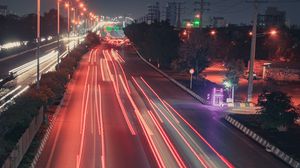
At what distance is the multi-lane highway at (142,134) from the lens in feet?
90.9

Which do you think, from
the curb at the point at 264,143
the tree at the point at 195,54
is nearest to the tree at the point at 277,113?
the curb at the point at 264,143

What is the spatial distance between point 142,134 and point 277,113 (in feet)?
33.1

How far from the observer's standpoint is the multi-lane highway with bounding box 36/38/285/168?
27719mm

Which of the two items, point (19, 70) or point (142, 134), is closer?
point (142, 134)

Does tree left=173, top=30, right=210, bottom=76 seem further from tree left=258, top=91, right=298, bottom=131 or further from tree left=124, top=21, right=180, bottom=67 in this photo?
tree left=258, top=91, right=298, bottom=131

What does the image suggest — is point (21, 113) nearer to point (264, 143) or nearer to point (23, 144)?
point (23, 144)

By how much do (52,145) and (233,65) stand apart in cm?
2891

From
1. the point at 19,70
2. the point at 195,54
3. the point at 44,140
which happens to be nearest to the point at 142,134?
the point at 44,140

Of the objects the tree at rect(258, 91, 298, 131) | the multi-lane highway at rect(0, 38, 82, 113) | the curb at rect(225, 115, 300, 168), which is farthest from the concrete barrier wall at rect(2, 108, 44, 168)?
the tree at rect(258, 91, 298, 131)

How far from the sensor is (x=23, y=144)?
25812 millimetres

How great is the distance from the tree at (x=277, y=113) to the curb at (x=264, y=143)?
1.88m

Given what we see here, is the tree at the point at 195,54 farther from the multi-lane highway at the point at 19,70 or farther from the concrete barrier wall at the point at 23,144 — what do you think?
the concrete barrier wall at the point at 23,144

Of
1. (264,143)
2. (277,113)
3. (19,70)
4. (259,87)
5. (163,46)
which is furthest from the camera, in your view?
(163,46)

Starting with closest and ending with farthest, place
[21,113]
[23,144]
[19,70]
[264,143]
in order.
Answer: [23,144], [21,113], [264,143], [19,70]
